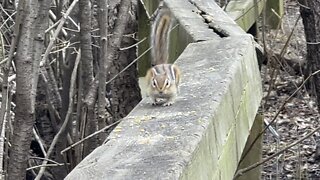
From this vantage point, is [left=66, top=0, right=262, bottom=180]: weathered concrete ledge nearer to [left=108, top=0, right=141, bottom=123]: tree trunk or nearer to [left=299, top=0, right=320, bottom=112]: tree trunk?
[left=108, top=0, right=141, bottom=123]: tree trunk

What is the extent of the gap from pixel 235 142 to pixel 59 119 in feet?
8.07

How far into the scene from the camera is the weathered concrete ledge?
1364 millimetres

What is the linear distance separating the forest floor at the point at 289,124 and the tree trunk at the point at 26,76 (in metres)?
2.16

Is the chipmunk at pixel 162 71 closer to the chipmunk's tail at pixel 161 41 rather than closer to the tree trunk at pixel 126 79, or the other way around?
the chipmunk's tail at pixel 161 41

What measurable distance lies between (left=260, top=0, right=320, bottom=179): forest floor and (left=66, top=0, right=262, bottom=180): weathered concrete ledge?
217cm

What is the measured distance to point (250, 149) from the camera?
2.90 m

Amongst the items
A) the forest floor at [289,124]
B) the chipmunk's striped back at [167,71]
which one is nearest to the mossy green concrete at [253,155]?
the chipmunk's striped back at [167,71]

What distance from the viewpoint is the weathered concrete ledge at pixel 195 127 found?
136cm

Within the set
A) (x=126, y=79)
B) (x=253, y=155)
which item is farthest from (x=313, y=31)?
(x=253, y=155)

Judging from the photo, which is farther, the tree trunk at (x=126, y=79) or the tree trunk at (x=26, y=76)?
the tree trunk at (x=126, y=79)

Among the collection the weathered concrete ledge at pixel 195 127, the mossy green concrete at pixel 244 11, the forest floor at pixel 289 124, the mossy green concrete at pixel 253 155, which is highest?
the weathered concrete ledge at pixel 195 127

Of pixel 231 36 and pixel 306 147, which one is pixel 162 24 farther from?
pixel 306 147

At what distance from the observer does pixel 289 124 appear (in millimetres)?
5828

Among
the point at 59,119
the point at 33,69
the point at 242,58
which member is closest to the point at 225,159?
the point at 242,58
